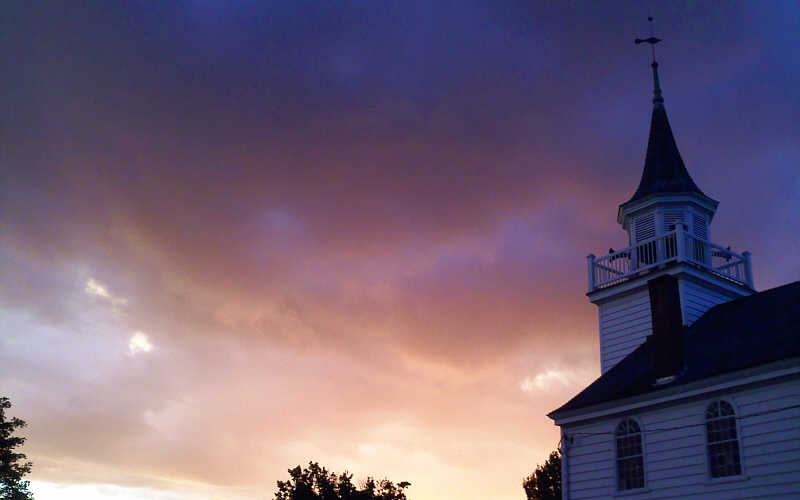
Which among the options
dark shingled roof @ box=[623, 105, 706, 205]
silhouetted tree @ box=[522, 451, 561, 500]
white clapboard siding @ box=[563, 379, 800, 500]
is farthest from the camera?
silhouetted tree @ box=[522, 451, 561, 500]

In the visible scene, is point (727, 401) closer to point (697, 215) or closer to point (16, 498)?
point (697, 215)

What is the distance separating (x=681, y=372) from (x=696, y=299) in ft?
20.0

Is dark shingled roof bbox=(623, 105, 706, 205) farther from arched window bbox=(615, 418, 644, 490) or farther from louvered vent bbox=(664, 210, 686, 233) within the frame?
arched window bbox=(615, 418, 644, 490)

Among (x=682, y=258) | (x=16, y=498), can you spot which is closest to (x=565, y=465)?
(x=682, y=258)

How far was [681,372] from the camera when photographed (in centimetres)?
2406

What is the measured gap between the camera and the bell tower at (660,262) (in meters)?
29.6

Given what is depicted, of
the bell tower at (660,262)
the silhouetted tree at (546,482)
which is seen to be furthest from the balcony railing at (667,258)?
the silhouetted tree at (546,482)

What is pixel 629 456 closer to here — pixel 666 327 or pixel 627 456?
pixel 627 456

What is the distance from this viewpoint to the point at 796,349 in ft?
67.5

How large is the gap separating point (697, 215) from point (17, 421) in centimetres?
3745

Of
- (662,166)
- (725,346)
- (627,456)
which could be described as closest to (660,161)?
(662,166)

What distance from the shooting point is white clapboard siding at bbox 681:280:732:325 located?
28.8m

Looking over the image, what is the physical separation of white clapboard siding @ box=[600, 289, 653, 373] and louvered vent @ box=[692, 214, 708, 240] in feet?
13.6

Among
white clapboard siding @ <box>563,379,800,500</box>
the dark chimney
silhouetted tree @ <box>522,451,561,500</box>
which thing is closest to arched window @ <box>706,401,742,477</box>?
white clapboard siding @ <box>563,379,800,500</box>
